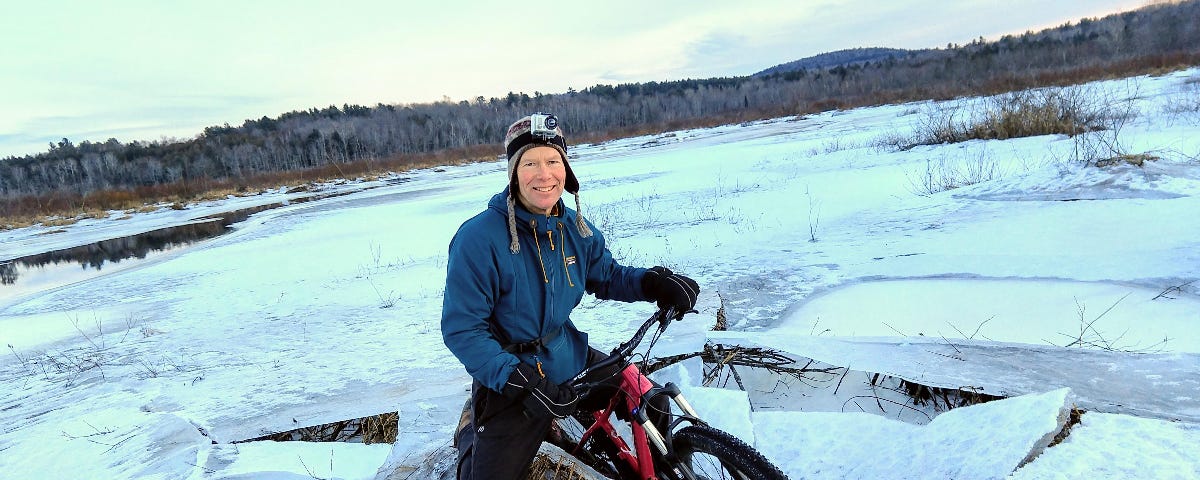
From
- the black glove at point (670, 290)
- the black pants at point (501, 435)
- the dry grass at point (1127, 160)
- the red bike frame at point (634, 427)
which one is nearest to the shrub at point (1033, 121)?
the dry grass at point (1127, 160)

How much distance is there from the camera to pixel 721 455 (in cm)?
198

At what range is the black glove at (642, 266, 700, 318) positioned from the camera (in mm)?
2299

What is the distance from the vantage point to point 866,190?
949cm

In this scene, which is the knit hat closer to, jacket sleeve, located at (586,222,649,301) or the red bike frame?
jacket sleeve, located at (586,222,649,301)

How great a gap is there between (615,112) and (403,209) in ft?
273

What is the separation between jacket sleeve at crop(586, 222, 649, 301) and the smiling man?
0.12 m

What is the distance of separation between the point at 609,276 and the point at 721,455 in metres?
0.88

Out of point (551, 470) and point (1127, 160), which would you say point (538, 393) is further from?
point (1127, 160)

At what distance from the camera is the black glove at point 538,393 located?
6.18ft

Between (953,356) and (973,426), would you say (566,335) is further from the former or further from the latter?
(953,356)

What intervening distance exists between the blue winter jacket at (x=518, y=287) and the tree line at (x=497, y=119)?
49.1 metres

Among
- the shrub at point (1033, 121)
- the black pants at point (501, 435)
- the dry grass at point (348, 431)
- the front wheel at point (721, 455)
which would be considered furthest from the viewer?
the shrub at point (1033, 121)

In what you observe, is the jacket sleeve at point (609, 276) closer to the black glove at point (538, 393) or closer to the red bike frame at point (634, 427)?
the red bike frame at point (634, 427)

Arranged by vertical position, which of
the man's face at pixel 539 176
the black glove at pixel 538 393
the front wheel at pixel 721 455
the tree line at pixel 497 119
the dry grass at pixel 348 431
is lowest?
the dry grass at pixel 348 431
